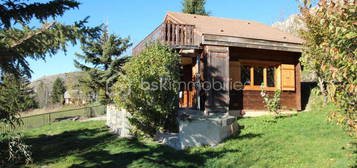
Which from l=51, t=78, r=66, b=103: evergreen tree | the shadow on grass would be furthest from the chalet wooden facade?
l=51, t=78, r=66, b=103: evergreen tree

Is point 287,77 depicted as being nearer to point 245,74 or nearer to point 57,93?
point 245,74

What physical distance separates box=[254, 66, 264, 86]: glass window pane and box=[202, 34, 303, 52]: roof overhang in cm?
114

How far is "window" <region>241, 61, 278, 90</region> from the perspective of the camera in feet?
40.7

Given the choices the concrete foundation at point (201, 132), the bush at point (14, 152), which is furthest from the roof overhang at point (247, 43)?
the bush at point (14, 152)

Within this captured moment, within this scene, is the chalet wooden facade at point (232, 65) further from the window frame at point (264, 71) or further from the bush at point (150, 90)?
the bush at point (150, 90)

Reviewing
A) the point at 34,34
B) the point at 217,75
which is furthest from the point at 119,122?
the point at 34,34

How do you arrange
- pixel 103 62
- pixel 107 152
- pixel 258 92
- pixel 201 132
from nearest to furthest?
pixel 201 132
pixel 107 152
pixel 258 92
pixel 103 62

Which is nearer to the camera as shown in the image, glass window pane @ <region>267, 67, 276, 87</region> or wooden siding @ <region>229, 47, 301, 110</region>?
wooden siding @ <region>229, 47, 301, 110</region>

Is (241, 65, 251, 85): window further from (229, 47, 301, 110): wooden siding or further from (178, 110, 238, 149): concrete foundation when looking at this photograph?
(178, 110, 238, 149): concrete foundation

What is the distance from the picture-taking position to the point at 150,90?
28.6 feet

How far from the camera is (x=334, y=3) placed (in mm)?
3367

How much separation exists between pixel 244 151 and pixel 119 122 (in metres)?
6.19

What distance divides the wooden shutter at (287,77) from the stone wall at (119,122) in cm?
707

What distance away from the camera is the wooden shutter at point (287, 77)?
12617mm
